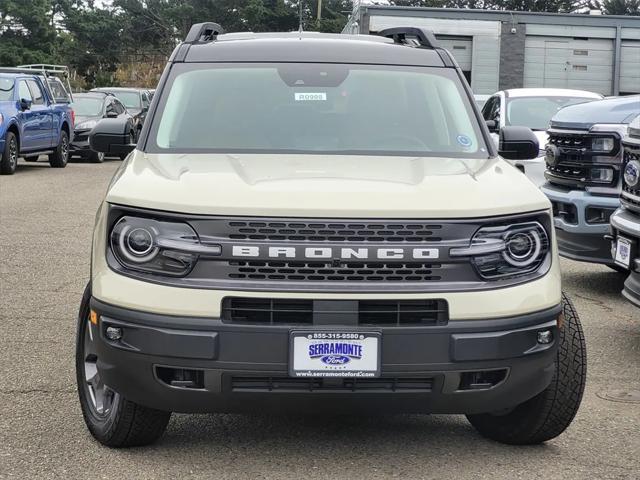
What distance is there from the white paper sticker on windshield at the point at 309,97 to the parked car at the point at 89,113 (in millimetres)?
18129

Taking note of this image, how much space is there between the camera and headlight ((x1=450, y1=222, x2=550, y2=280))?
3.76 metres

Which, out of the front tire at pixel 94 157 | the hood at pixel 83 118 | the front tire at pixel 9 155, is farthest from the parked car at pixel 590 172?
the hood at pixel 83 118

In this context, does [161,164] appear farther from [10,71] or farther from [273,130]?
[10,71]

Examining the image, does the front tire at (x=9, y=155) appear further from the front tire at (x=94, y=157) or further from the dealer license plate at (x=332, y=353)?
the dealer license plate at (x=332, y=353)

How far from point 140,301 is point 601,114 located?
485 cm

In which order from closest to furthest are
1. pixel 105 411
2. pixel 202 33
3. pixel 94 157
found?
pixel 105 411, pixel 202 33, pixel 94 157

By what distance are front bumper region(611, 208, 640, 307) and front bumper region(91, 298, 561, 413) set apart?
2.04 metres

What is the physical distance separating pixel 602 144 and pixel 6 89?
13.9 metres

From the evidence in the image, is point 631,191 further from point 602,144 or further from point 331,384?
point 331,384

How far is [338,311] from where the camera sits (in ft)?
11.9

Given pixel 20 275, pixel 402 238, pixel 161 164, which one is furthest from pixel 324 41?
pixel 20 275

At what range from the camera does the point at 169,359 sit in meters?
3.65

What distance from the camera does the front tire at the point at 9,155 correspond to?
1797 centimetres

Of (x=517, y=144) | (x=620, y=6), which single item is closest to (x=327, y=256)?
(x=517, y=144)
